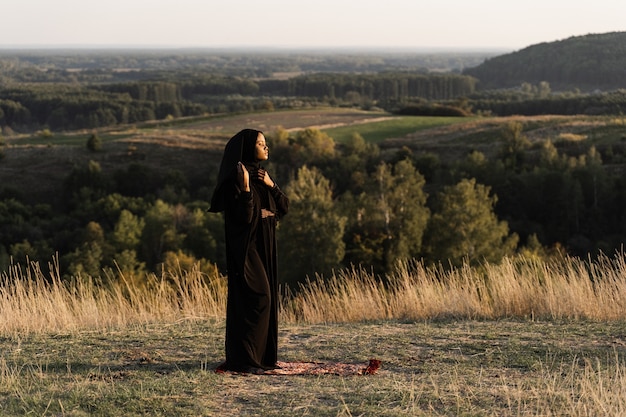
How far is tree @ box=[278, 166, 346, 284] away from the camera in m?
40.3

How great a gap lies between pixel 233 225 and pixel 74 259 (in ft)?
119

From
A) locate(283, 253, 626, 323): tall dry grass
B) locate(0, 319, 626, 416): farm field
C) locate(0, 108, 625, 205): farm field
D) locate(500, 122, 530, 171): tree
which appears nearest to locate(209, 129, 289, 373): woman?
locate(0, 319, 626, 416): farm field

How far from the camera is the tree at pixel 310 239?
40344mm

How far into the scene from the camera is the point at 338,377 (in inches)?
257

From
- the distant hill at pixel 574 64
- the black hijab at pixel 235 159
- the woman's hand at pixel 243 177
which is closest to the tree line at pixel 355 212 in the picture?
the distant hill at pixel 574 64

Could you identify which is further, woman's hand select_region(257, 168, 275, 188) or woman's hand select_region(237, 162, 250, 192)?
woman's hand select_region(257, 168, 275, 188)

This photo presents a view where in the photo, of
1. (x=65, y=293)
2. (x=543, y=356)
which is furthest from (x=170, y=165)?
(x=543, y=356)

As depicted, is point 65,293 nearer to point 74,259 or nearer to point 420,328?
point 420,328

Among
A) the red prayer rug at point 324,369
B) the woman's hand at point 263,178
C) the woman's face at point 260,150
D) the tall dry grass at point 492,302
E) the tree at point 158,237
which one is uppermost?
the woman's face at point 260,150

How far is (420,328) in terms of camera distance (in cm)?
866

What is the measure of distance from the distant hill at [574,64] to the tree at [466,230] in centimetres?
1462

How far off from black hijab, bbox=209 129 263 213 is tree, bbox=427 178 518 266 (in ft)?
110

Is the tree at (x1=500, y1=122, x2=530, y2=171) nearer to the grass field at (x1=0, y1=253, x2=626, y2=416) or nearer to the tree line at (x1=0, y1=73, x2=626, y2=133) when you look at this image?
the tree line at (x1=0, y1=73, x2=626, y2=133)

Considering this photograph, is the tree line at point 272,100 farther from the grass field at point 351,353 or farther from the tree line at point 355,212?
the grass field at point 351,353
